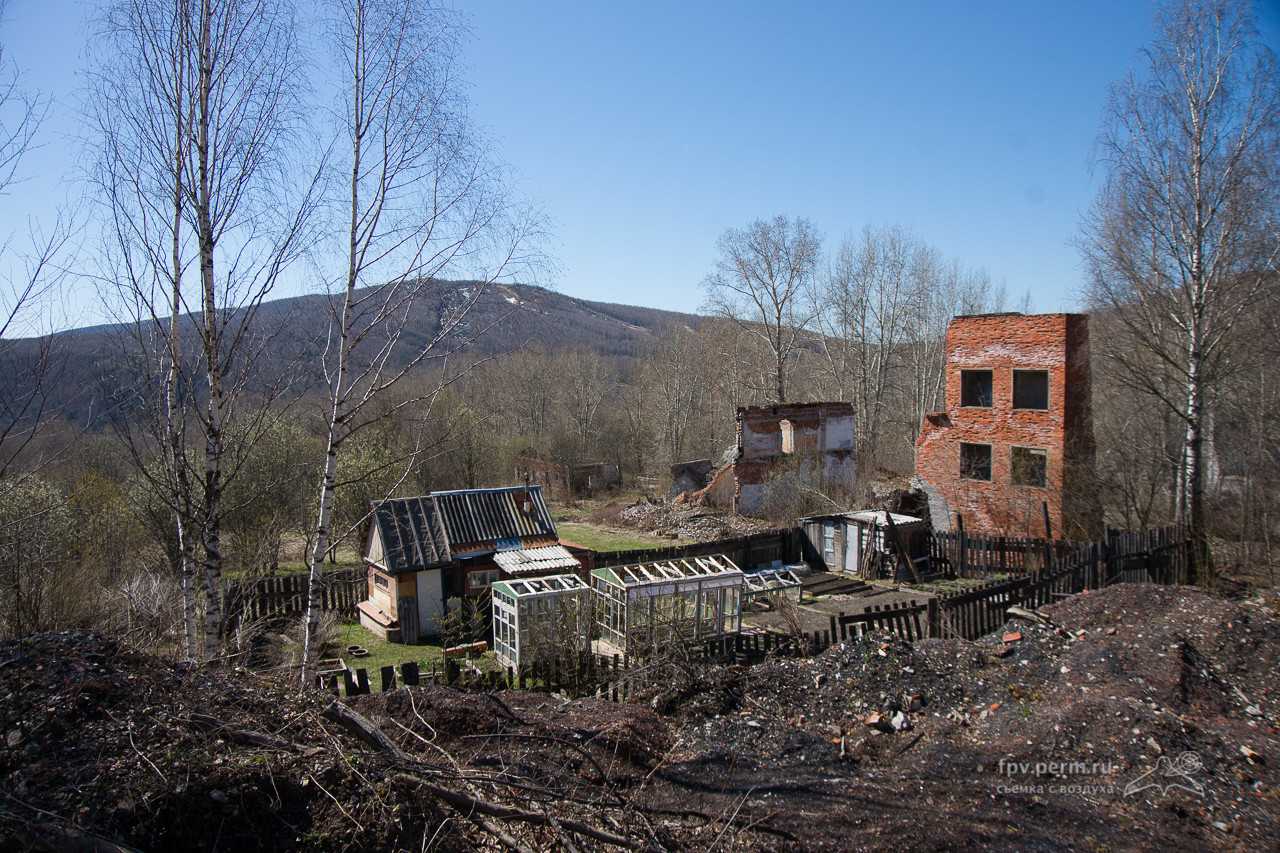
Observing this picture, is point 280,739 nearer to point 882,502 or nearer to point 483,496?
point 483,496

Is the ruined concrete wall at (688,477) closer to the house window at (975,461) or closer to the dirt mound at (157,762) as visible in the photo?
the house window at (975,461)

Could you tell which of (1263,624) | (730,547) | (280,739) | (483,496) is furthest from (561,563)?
(1263,624)

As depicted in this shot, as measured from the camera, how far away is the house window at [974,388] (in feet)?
68.5

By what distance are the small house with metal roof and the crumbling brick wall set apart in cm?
1216

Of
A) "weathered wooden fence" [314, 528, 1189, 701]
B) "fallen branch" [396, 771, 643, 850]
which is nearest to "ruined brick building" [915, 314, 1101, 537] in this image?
"weathered wooden fence" [314, 528, 1189, 701]

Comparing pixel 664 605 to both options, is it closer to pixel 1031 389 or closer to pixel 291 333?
pixel 291 333

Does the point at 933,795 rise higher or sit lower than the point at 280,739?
lower

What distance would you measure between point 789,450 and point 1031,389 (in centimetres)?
946

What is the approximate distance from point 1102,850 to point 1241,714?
3683 millimetres

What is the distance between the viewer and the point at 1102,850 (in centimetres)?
520

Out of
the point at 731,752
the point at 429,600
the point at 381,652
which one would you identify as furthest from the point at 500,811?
the point at 429,600

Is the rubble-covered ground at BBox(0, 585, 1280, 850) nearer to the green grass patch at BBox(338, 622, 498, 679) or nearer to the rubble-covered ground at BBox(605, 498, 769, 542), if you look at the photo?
the green grass patch at BBox(338, 622, 498, 679)

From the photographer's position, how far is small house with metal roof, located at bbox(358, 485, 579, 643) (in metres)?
14.3

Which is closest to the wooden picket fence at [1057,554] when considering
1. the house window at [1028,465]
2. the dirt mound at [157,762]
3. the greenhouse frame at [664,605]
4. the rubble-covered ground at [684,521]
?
the house window at [1028,465]
